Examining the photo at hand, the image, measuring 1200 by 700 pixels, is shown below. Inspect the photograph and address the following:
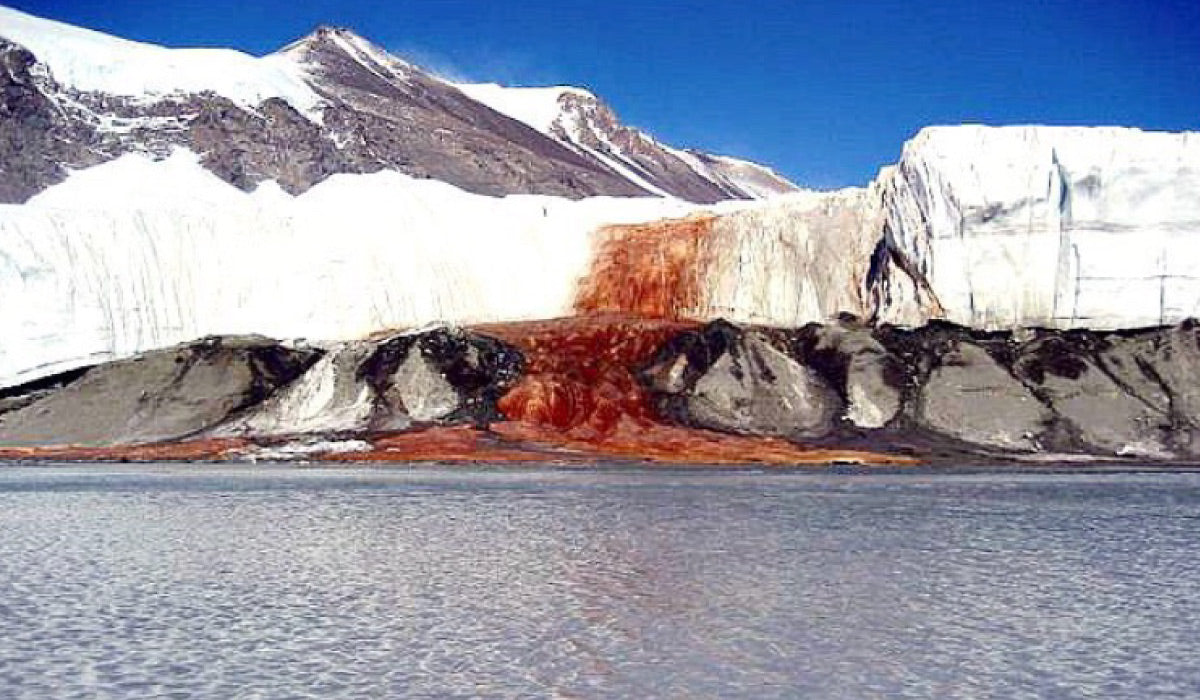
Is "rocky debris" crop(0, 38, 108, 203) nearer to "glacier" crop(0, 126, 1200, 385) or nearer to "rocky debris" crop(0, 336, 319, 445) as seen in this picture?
"glacier" crop(0, 126, 1200, 385)

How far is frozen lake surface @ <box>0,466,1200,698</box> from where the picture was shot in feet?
37.4

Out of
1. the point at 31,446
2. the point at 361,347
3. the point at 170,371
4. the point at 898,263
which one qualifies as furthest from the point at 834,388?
the point at 31,446

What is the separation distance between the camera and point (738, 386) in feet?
200

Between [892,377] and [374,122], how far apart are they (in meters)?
128

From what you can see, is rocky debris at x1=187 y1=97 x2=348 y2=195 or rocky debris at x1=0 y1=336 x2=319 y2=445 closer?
rocky debris at x1=0 y1=336 x2=319 y2=445

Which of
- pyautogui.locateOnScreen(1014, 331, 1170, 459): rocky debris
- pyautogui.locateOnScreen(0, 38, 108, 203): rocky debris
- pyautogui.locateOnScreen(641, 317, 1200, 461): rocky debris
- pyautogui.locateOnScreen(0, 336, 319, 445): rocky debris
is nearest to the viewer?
pyautogui.locateOnScreen(1014, 331, 1170, 459): rocky debris

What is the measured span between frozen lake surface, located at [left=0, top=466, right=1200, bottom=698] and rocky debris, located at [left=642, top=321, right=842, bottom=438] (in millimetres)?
29107

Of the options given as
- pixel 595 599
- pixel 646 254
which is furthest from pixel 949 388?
pixel 595 599

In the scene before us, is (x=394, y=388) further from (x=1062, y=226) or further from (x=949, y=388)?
(x=1062, y=226)

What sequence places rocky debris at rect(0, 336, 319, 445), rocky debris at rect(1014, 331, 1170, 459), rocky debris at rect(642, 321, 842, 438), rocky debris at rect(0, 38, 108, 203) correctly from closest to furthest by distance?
1. rocky debris at rect(1014, 331, 1170, 459)
2. rocky debris at rect(642, 321, 842, 438)
3. rocky debris at rect(0, 336, 319, 445)
4. rocky debris at rect(0, 38, 108, 203)

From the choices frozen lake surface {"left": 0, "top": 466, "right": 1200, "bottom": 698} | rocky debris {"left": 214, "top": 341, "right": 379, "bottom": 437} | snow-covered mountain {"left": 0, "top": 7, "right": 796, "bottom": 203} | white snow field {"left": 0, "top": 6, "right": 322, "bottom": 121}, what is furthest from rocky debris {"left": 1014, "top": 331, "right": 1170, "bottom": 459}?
white snow field {"left": 0, "top": 6, "right": 322, "bottom": 121}

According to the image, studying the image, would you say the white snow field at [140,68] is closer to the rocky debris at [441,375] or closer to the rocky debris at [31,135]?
the rocky debris at [31,135]

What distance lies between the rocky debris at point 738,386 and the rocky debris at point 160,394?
17272 mm

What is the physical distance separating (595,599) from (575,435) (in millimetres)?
42565
